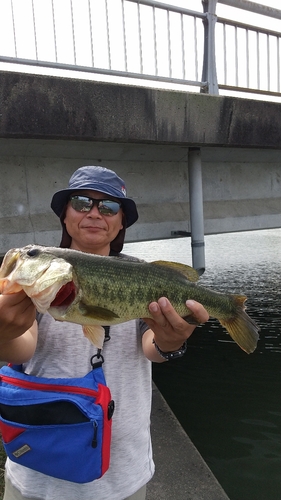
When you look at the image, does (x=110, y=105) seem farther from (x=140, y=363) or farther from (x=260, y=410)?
(x=260, y=410)

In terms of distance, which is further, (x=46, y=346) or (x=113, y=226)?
(x=113, y=226)

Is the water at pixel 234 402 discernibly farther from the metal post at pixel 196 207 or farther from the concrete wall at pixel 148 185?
the concrete wall at pixel 148 185

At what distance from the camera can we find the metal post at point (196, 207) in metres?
5.56

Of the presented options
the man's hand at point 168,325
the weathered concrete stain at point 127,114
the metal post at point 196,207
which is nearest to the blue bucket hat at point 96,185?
the man's hand at point 168,325

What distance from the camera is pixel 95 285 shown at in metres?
2.21

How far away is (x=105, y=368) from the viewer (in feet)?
7.40

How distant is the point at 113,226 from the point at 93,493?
154 centimetres

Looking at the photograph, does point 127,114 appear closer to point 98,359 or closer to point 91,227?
point 91,227

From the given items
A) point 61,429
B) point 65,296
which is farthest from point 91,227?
point 61,429

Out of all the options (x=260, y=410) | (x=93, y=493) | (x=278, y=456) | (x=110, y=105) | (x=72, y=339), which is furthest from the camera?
(x=260, y=410)

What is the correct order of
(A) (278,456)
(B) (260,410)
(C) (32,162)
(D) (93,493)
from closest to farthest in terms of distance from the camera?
(D) (93,493) → (C) (32,162) → (A) (278,456) → (B) (260,410)

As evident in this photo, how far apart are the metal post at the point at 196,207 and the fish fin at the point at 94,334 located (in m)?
3.61

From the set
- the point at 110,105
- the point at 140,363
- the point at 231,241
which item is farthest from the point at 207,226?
the point at 231,241

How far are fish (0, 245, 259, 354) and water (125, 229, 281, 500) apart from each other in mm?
3566
